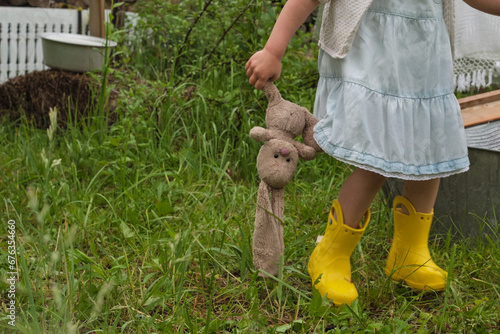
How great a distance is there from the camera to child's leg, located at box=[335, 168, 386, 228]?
5.04 ft

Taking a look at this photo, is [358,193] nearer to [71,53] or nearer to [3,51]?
[71,53]

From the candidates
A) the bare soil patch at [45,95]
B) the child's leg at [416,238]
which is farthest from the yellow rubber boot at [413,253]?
the bare soil patch at [45,95]

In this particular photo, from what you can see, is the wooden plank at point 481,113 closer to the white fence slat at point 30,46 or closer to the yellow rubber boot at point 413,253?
the yellow rubber boot at point 413,253

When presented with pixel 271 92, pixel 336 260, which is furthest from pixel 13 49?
pixel 336 260

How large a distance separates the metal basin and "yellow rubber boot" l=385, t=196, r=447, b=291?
2.24 metres

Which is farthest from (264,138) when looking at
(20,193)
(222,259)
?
(20,193)

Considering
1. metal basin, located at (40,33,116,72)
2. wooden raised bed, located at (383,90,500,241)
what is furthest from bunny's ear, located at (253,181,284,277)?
metal basin, located at (40,33,116,72)

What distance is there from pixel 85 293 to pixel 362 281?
85 centimetres

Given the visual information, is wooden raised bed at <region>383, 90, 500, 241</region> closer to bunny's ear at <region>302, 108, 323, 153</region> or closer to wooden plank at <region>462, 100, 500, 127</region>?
wooden plank at <region>462, 100, 500, 127</region>

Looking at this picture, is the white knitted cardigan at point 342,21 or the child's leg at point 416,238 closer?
the white knitted cardigan at point 342,21

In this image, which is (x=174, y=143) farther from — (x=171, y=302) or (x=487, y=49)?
(x=487, y=49)

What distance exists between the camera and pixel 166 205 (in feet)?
6.84

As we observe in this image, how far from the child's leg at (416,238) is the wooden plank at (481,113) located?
1.47 ft

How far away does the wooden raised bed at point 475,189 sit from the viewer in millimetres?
1814
